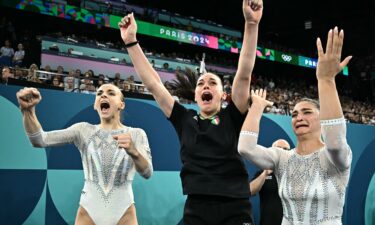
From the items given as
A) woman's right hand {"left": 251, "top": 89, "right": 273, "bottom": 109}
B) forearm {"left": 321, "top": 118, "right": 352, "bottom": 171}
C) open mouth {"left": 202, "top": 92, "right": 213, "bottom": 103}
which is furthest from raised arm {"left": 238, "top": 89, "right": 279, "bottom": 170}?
forearm {"left": 321, "top": 118, "right": 352, "bottom": 171}

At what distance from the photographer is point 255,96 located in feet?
8.53

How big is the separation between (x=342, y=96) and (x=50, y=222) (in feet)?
74.8

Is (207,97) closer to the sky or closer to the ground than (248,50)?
closer to the ground

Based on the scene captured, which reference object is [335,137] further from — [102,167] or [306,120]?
[102,167]

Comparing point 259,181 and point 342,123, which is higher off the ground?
point 342,123

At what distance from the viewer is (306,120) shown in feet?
8.34

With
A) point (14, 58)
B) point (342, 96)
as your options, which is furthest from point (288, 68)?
point (14, 58)

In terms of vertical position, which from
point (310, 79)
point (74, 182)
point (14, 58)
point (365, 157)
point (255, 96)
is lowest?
point (74, 182)

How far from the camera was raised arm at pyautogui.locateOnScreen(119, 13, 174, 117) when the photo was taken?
8.93 ft

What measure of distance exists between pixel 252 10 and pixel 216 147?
87 cm

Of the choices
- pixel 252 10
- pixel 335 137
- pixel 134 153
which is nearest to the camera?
pixel 335 137

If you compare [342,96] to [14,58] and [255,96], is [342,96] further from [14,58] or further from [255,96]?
[255,96]

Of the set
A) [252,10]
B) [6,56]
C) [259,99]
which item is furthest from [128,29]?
[6,56]

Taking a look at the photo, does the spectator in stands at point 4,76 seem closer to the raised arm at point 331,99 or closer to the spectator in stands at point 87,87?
the spectator in stands at point 87,87
